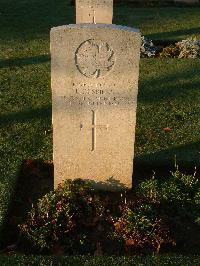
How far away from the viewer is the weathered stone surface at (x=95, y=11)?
965 centimetres

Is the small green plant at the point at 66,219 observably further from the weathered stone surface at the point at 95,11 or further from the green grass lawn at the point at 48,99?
the weathered stone surface at the point at 95,11

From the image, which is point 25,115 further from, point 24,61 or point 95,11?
point 95,11

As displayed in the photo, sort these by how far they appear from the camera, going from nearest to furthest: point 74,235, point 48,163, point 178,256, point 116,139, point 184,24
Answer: point 178,256 → point 74,235 → point 116,139 → point 48,163 → point 184,24

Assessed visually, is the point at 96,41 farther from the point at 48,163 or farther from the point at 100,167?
the point at 48,163

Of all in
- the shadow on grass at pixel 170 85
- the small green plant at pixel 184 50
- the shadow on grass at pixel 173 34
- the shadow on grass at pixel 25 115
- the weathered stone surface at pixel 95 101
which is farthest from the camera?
the shadow on grass at pixel 173 34

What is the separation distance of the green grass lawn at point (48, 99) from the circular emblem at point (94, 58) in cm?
185

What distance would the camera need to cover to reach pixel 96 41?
474cm

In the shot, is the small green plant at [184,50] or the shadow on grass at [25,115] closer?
the shadow on grass at [25,115]

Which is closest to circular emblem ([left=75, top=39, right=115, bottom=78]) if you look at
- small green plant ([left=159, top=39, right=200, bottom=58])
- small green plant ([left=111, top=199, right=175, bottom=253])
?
small green plant ([left=111, top=199, right=175, bottom=253])

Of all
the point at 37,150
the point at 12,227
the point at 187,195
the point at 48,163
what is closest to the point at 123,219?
the point at 187,195

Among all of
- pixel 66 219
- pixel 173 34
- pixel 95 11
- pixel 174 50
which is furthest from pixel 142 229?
pixel 173 34

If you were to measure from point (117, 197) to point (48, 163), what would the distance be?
1.25 m

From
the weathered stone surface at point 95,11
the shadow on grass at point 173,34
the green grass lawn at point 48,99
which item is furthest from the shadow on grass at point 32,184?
the shadow on grass at point 173,34

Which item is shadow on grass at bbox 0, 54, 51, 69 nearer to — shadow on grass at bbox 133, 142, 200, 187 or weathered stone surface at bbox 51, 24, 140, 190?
shadow on grass at bbox 133, 142, 200, 187
